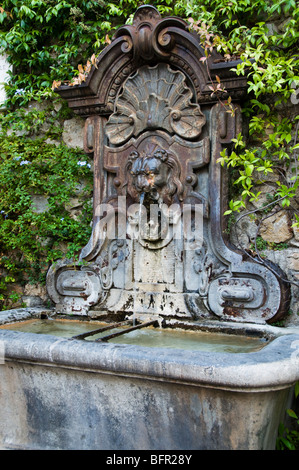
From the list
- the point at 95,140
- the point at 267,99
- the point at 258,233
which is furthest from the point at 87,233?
the point at 267,99

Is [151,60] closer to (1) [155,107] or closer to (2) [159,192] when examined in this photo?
(1) [155,107]

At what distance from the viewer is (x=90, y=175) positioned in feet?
11.6

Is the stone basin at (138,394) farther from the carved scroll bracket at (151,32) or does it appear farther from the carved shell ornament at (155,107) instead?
the carved scroll bracket at (151,32)

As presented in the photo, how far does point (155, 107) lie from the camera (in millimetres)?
3094

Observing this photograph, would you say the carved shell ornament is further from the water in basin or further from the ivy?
the water in basin

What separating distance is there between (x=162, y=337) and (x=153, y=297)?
392mm

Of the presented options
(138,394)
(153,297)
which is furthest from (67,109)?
(138,394)

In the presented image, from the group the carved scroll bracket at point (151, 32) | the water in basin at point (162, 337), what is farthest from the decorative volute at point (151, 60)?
the water in basin at point (162, 337)
